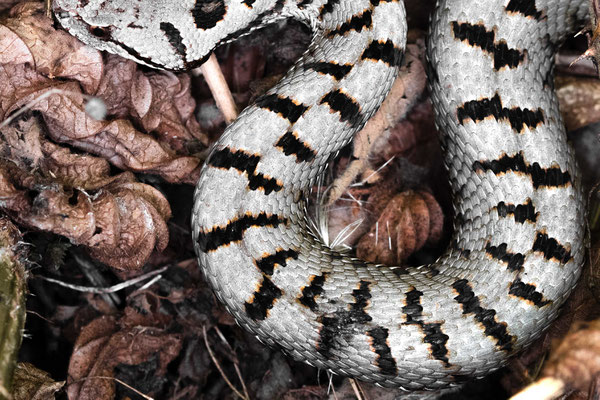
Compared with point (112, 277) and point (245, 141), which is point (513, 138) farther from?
point (112, 277)

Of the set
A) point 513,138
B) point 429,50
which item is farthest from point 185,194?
point 513,138

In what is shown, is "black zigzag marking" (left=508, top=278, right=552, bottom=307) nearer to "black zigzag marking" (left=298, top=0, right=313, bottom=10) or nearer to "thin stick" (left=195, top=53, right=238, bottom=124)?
"thin stick" (left=195, top=53, right=238, bottom=124)

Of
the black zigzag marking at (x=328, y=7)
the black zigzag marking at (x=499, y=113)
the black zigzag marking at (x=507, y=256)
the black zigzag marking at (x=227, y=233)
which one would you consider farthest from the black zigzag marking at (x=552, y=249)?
the black zigzag marking at (x=328, y=7)

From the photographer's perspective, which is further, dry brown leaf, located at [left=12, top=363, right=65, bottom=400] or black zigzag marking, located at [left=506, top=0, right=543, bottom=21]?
black zigzag marking, located at [left=506, top=0, right=543, bottom=21]

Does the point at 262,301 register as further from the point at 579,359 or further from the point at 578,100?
the point at 578,100

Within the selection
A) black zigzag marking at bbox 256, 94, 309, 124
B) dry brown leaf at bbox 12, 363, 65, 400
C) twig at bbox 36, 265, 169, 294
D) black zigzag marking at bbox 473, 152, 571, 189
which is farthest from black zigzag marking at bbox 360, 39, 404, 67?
dry brown leaf at bbox 12, 363, 65, 400

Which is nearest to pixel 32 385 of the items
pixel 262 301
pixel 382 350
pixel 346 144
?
pixel 262 301
